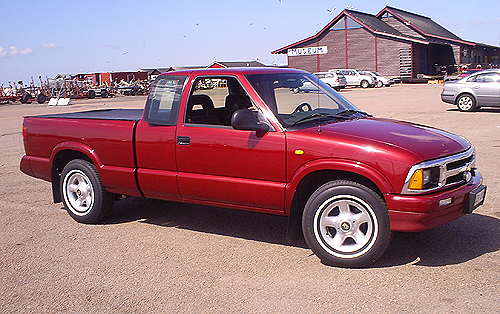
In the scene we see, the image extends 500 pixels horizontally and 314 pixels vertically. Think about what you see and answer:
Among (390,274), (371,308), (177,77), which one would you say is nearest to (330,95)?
(177,77)

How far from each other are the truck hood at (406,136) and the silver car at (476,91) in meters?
14.5

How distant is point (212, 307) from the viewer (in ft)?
12.9

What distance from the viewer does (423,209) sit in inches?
170

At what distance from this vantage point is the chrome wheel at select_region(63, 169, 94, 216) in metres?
6.36

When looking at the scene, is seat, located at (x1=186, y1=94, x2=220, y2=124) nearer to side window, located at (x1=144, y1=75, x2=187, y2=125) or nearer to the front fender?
side window, located at (x1=144, y1=75, x2=187, y2=125)

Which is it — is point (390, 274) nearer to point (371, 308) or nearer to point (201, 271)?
point (371, 308)

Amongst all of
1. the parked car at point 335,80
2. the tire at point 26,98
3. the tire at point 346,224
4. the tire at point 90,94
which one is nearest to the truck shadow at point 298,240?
the tire at point 346,224

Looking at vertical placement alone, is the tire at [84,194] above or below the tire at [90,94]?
below

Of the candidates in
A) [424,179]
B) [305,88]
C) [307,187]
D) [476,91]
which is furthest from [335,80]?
[424,179]

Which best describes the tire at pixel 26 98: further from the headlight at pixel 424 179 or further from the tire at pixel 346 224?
the headlight at pixel 424 179

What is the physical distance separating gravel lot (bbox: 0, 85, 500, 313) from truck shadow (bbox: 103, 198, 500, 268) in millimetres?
12

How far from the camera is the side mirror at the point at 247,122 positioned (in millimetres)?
4922

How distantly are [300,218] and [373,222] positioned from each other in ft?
2.48

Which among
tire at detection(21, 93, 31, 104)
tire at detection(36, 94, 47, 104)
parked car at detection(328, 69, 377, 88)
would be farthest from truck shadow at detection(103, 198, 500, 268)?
tire at detection(21, 93, 31, 104)
